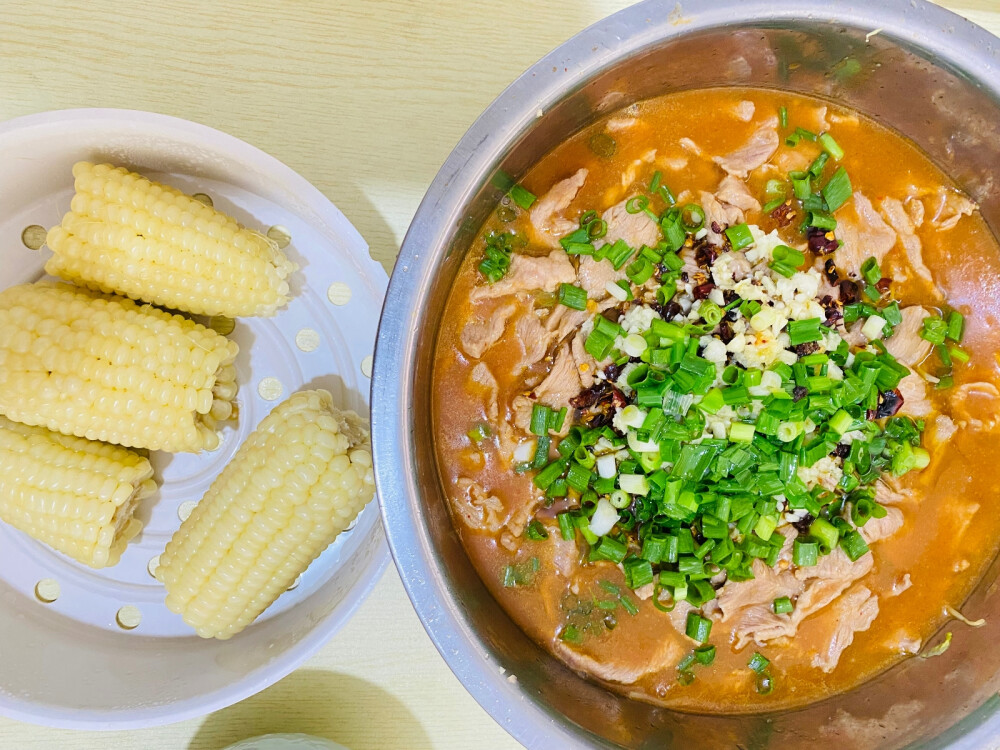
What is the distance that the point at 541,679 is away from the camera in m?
1.77

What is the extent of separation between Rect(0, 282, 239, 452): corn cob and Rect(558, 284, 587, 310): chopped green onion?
105 cm

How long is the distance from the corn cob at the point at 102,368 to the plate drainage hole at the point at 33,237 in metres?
0.31

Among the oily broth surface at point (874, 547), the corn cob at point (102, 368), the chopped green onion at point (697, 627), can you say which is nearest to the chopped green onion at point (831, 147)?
the oily broth surface at point (874, 547)

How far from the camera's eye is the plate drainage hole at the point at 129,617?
2258 mm

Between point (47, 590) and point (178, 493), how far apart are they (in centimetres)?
56

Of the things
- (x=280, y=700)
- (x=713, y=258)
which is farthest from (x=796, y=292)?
(x=280, y=700)

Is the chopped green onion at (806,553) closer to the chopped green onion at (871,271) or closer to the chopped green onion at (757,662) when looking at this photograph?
the chopped green onion at (757,662)

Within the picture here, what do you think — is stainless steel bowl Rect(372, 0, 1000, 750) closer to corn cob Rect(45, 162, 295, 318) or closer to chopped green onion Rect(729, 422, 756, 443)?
corn cob Rect(45, 162, 295, 318)

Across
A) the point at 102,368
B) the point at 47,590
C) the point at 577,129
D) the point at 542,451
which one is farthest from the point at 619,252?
the point at 47,590

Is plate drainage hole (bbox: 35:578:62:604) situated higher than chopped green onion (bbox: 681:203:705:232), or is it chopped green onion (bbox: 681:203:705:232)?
chopped green onion (bbox: 681:203:705:232)

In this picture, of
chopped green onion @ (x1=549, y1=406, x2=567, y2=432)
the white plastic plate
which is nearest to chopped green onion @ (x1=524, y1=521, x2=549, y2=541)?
chopped green onion @ (x1=549, y1=406, x2=567, y2=432)

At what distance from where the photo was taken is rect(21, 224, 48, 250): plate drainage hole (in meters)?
2.18

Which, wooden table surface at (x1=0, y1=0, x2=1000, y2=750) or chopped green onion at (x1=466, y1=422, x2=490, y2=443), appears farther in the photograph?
wooden table surface at (x1=0, y1=0, x2=1000, y2=750)

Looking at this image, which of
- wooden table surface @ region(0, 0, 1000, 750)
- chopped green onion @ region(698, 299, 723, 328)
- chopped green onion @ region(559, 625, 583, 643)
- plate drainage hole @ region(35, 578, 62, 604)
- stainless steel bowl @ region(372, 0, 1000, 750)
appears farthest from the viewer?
plate drainage hole @ region(35, 578, 62, 604)
